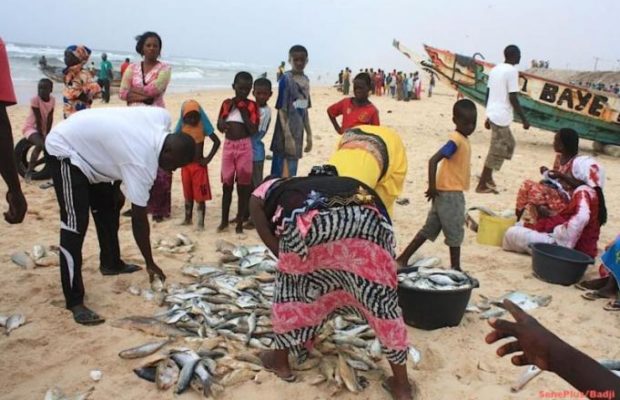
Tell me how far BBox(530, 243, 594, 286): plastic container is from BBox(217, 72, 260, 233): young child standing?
332 centimetres

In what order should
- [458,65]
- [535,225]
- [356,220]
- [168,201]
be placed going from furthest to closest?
[458,65] → [168,201] → [535,225] → [356,220]

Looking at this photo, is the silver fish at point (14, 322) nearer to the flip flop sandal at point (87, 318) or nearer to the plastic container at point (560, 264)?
the flip flop sandal at point (87, 318)

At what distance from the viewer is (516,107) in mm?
8391

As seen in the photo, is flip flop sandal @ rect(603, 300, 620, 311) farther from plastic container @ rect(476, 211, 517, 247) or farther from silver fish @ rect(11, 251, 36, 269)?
silver fish @ rect(11, 251, 36, 269)

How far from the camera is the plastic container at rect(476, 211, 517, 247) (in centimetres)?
604

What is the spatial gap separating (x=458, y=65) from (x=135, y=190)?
46.8 ft

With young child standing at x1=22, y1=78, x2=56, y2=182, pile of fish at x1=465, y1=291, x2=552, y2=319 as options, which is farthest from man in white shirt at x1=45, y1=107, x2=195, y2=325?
young child standing at x1=22, y1=78, x2=56, y2=182

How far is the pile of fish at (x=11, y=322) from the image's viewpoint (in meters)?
3.76

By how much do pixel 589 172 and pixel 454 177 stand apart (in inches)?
66.9

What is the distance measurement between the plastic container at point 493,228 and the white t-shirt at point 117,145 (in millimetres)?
4019

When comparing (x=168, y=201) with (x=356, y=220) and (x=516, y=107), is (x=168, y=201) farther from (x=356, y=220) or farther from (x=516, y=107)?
(x=516, y=107)

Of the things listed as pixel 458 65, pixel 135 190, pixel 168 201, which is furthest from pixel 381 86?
pixel 135 190

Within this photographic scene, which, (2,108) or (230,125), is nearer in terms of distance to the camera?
(2,108)

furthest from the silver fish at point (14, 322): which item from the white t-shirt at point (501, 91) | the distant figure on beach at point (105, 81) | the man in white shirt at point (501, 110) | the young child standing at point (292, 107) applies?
the distant figure on beach at point (105, 81)
